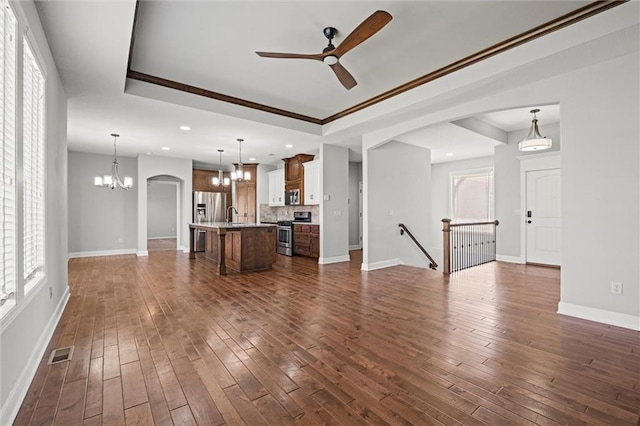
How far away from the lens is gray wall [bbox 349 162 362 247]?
922 cm

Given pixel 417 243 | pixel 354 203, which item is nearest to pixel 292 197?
pixel 354 203

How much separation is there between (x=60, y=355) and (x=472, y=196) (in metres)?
9.33

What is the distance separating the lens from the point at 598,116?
306cm

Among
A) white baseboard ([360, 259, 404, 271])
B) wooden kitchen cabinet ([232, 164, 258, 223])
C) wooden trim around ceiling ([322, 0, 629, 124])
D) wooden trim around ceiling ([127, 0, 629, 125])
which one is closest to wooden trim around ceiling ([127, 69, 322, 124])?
wooden trim around ceiling ([127, 0, 629, 125])

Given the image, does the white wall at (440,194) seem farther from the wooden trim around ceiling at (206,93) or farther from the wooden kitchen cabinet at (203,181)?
the wooden kitchen cabinet at (203,181)

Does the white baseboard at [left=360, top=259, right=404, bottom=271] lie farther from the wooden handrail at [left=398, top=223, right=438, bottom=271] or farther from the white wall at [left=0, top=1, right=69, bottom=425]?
the white wall at [left=0, top=1, right=69, bottom=425]

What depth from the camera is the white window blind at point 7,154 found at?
1.61 metres

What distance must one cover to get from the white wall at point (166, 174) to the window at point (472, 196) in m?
8.06

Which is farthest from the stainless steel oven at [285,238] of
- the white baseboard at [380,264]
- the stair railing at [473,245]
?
the stair railing at [473,245]

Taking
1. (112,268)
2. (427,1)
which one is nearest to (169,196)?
(112,268)

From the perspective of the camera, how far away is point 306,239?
24.5 ft

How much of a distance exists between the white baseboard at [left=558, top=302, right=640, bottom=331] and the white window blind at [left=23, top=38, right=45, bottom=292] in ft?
16.7

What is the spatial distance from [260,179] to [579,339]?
8.35 meters

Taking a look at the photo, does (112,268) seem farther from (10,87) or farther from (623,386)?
(623,386)
